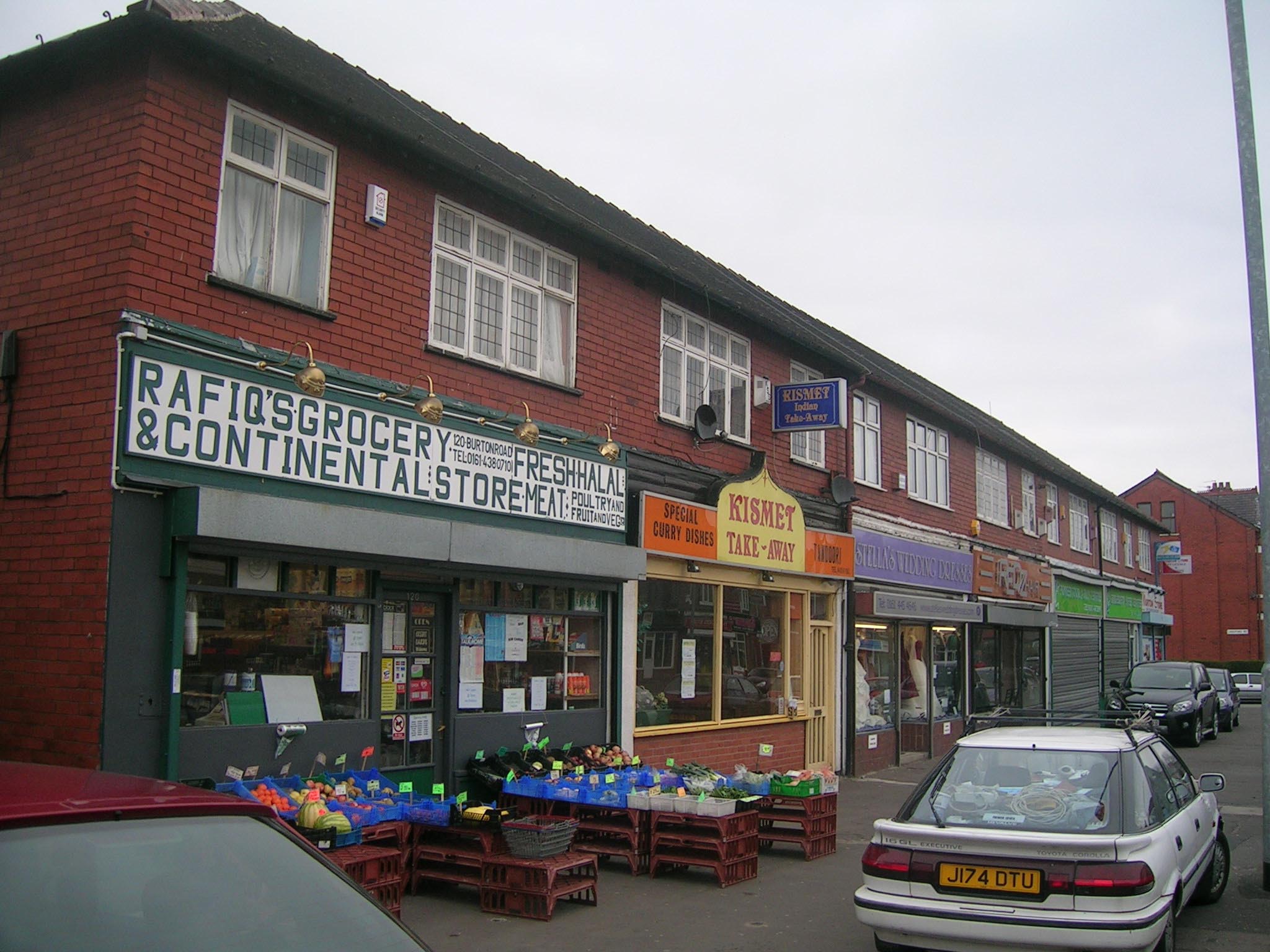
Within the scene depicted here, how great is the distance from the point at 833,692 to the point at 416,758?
8677 millimetres

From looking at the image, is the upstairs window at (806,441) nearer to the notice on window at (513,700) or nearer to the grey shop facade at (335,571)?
the grey shop facade at (335,571)

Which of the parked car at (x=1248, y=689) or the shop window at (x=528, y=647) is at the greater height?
the shop window at (x=528, y=647)

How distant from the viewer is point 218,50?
819 centimetres

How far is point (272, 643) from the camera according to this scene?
8.72 m

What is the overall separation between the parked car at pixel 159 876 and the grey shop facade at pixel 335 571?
4.55 m

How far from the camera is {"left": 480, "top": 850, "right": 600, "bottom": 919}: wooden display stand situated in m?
7.93

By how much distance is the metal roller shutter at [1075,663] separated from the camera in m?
27.7

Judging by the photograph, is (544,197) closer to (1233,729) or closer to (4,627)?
(4,627)

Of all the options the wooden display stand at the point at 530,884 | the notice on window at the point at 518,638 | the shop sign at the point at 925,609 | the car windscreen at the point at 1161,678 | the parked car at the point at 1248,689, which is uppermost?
the shop sign at the point at 925,609

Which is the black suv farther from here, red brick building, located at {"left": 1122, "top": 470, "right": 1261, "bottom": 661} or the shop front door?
red brick building, located at {"left": 1122, "top": 470, "right": 1261, "bottom": 661}

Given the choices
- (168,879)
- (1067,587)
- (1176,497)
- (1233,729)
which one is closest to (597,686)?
(168,879)

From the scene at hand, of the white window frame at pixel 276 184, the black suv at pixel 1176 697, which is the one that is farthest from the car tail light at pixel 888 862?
the black suv at pixel 1176 697

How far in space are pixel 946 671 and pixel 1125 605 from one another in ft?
54.0

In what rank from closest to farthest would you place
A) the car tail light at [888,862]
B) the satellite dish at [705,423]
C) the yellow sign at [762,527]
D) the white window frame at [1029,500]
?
the car tail light at [888,862] < the satellite dish at [705,423] < the yellow sign at [762,527] < the white window frame at [1029,500]
